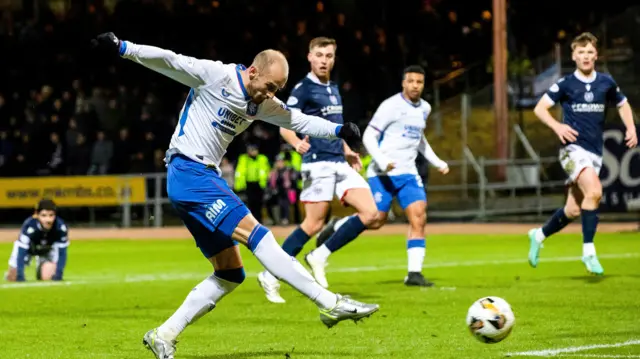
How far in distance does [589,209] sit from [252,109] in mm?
6638

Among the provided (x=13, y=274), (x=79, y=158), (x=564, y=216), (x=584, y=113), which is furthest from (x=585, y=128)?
(x=79, y=158)

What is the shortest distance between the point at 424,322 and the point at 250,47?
2297 cm

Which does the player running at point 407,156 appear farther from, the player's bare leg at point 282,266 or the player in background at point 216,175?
the player's bare leg at point 282,266

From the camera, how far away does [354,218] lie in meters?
12.4

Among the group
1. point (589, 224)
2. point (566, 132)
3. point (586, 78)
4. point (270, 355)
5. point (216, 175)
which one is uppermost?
point (586, 78)

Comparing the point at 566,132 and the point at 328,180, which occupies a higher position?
the point at 566,132

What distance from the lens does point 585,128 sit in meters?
13.4

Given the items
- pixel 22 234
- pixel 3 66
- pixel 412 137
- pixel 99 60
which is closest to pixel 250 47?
pixel 99 60

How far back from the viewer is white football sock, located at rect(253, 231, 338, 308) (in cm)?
735

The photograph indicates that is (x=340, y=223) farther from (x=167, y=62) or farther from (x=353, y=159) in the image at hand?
(x=167, y=62)

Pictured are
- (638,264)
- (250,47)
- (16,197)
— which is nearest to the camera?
(638,264)

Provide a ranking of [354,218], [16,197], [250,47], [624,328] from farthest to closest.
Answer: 1. [250,47]
2. [16,197]
3. [354,218]
4. [624,328]

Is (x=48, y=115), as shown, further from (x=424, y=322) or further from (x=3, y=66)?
(x=424, y=322)

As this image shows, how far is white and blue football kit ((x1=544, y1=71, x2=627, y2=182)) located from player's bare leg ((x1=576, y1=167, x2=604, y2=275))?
95mm
